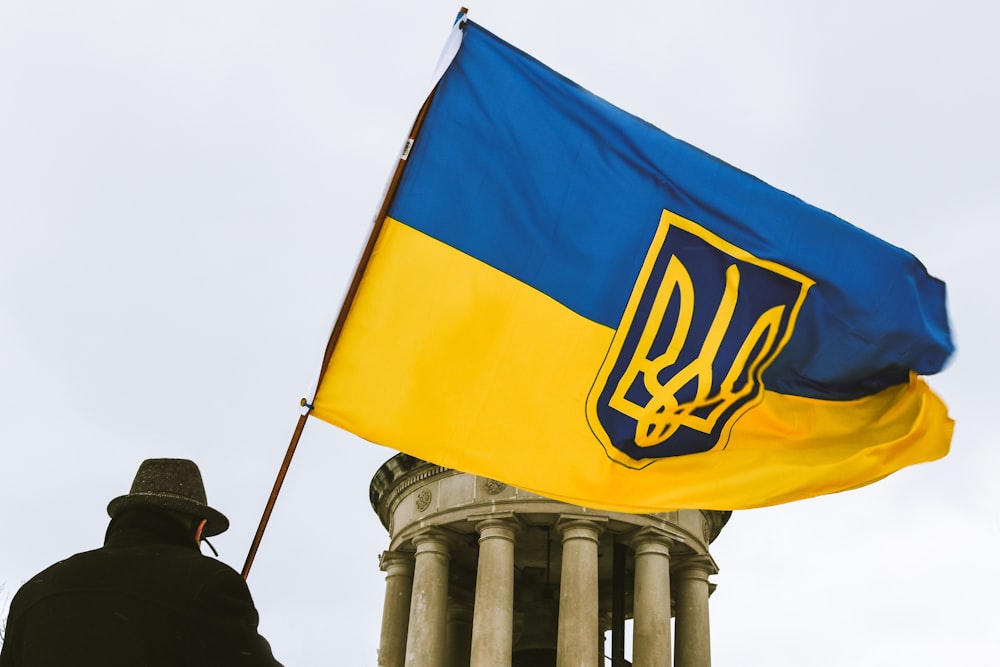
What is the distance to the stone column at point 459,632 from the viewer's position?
30.1 meters

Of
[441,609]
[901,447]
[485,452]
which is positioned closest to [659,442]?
[485,452]

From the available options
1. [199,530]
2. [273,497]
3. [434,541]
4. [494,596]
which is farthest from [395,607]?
[199,530]

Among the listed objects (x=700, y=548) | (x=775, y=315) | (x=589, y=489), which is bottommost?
(x=589, y=489)

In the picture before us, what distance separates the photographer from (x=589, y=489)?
25.3 ft

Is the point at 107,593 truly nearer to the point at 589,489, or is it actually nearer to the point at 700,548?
the point at 589,489

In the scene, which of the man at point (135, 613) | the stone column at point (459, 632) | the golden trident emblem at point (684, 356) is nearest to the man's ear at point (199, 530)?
the man at point (135, 613)

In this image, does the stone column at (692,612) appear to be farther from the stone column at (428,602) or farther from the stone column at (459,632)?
the stone column at (459,632)

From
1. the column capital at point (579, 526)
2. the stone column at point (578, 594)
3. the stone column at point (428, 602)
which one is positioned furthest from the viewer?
the column capital at point (579, 526)

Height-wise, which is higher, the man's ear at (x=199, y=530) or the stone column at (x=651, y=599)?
the stone column at (x=651, y=599)

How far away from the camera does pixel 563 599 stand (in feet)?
79.6

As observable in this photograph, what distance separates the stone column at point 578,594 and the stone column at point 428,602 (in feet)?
9.52

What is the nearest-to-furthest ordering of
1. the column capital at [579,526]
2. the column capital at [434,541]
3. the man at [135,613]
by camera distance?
the man at [135,613], the column capital at [579,526], the column capital at [434,541]

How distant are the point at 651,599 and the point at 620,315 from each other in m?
18.3

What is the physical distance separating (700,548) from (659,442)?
20521 mm
